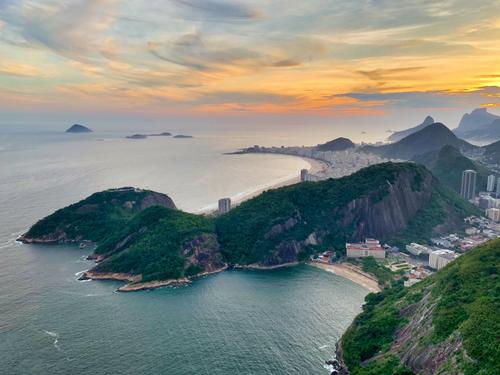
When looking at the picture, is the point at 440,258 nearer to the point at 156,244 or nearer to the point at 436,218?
the point at 436,218

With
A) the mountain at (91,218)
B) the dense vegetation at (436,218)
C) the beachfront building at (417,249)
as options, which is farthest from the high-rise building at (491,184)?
the mountain at (91,218)

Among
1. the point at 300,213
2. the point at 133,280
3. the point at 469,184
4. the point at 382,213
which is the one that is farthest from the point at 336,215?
the point at 469,184

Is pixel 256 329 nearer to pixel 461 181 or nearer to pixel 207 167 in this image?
pixel 461 181

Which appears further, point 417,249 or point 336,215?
point 336,215

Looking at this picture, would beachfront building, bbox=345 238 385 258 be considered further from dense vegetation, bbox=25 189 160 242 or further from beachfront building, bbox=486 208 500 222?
dense vegetation, bbox=25 189 160 242

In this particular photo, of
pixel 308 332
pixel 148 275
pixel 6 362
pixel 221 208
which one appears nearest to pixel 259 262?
pixel 148 275

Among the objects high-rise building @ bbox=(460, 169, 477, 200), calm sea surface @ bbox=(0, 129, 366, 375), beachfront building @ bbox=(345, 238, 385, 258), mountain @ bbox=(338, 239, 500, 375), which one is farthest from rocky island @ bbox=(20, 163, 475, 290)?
mountain @ bbox=(338, 239, 500, 375)
